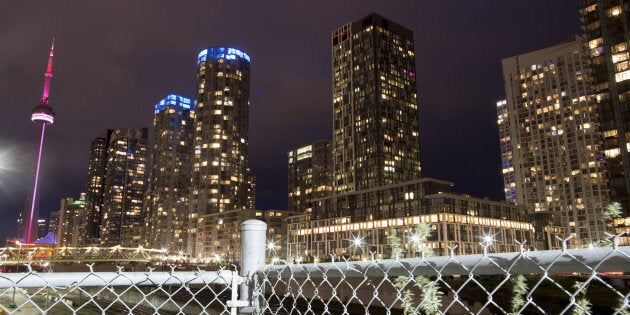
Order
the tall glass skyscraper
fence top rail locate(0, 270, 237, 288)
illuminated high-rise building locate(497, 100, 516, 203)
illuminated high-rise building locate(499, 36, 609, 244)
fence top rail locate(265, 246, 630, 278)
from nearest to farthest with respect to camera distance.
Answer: fence top rail locate(265, 246, 630, 278) → fence top rail locate(0, 270, 237, 288) → illuminated high-rise building locate(499, 36, 609, 244) → the tall glass skyscraper → illuminated high-rise building locate(497, 100, 516, 203)

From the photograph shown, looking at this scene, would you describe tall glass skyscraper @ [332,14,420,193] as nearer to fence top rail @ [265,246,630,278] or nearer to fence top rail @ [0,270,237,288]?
fence top rail @ [0,270,237,288]

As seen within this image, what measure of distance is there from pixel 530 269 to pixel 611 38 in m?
91.3

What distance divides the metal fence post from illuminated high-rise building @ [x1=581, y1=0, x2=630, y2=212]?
272 feet

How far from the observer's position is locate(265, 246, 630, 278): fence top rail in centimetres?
212

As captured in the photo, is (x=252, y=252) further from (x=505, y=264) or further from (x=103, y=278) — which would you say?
(x=505, y=264)

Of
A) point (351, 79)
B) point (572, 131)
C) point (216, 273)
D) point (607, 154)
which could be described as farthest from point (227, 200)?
point (216, 273)

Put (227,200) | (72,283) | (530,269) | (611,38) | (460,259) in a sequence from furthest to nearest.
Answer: (227,200) < (611,38) < (72,283) < (460,259) < (530,269)

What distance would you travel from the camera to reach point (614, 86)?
243ft

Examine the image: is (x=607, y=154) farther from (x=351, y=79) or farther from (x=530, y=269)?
(x=351, y=79)

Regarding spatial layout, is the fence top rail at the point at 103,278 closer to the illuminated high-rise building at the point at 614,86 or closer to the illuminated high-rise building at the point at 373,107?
the illuminated high-rise building at the point at 614,86

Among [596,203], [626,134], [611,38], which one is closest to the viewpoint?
[626,134]

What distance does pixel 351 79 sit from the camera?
581ft

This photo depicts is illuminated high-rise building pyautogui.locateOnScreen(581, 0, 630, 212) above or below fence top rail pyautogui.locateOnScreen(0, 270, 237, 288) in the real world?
above

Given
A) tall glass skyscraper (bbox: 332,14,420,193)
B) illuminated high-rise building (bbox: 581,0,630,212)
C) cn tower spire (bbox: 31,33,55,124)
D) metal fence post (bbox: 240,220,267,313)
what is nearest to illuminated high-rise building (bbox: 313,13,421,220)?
tall glass skyscraper (bbox: 332,14,420,193)
